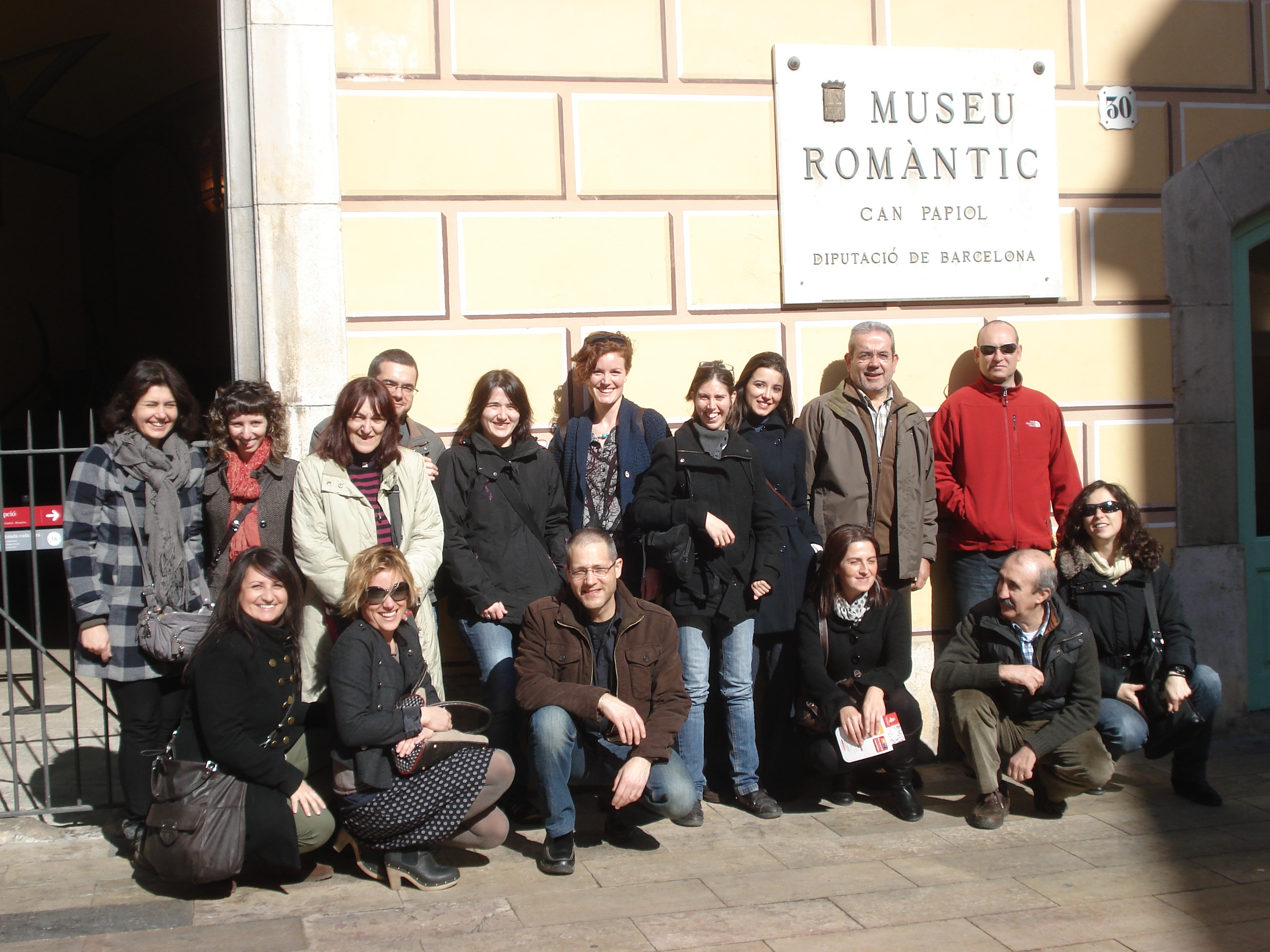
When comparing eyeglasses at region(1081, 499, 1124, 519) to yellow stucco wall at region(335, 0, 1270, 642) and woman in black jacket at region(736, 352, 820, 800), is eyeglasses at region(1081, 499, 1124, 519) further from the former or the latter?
woman in black jacket at region(736, 352, 820, 800)

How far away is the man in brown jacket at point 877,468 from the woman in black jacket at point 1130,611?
65 centimetres

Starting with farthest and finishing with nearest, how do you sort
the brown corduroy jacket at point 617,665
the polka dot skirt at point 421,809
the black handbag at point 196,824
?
the brown corduroy jacket at point 617,665 → the polka dot skirt at point 421,809 → the black handbag at point 196,824

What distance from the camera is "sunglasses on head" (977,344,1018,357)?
5.29m

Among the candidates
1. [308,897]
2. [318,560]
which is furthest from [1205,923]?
[318,560]

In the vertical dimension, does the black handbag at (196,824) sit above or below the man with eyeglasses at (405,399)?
below

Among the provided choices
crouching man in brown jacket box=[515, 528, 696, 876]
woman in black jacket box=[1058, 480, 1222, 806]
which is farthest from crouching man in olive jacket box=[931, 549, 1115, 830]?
crouching man in brown jacket box=[515, 528, 696, 876]

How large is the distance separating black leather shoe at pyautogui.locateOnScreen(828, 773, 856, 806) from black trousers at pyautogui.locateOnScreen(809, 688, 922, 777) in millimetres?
197

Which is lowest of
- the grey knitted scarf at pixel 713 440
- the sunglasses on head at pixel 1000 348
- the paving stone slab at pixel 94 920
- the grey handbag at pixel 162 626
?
the paving stone slab at pixel 94 920

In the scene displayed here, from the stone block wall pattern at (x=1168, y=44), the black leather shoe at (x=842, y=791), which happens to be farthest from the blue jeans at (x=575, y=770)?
the stone block wall pattern at (x=1168, y=44)

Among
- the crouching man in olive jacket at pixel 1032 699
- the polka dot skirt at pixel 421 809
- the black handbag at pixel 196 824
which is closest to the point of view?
the black handbag at pixel 196 824

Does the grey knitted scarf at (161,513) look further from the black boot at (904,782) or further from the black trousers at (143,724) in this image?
the black boot at (904,782)

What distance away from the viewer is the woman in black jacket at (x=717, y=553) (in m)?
4.53

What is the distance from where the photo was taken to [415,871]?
382cm

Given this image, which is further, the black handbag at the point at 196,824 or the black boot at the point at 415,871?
the black boot at the point at 415,871
